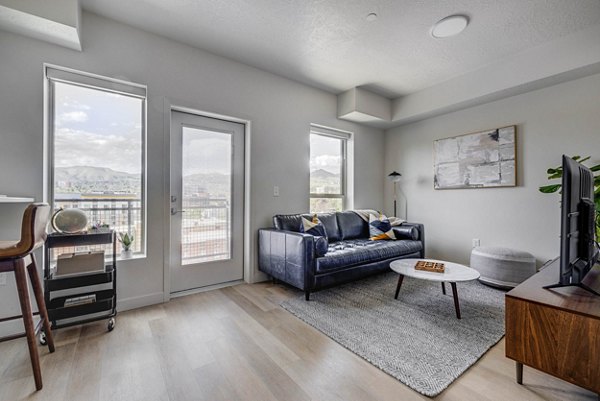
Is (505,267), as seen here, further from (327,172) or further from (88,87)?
(88,87)

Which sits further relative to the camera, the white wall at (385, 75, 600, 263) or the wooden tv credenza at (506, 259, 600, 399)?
the white wall at (385, 75, 600, 263)

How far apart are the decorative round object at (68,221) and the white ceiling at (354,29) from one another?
5.63 feet

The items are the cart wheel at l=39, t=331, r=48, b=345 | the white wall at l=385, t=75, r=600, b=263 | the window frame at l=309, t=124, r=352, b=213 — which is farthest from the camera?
the window frame at l=309, t=124, r=352, b=213

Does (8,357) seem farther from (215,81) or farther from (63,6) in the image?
(215,81)

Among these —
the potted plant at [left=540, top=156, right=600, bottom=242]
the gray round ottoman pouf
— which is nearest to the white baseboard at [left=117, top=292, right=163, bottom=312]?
the gray round ottoman pouf

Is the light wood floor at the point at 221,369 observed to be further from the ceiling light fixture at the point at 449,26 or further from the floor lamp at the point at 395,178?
the floor lamp at the point at 395,178

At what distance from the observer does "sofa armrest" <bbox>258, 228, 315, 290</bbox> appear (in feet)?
8.54

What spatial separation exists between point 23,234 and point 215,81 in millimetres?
2233

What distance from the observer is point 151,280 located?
2596 mm

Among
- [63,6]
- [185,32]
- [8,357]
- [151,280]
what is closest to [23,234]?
[8,357]

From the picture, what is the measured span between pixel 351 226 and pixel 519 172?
7.14 feet

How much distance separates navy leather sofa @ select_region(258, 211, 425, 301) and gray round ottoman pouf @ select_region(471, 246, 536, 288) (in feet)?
2.58

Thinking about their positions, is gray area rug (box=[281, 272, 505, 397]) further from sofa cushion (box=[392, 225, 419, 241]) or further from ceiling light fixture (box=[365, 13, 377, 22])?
ceiling light fixture (box=[365, 13, 377, 22])

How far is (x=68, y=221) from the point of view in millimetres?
1978
